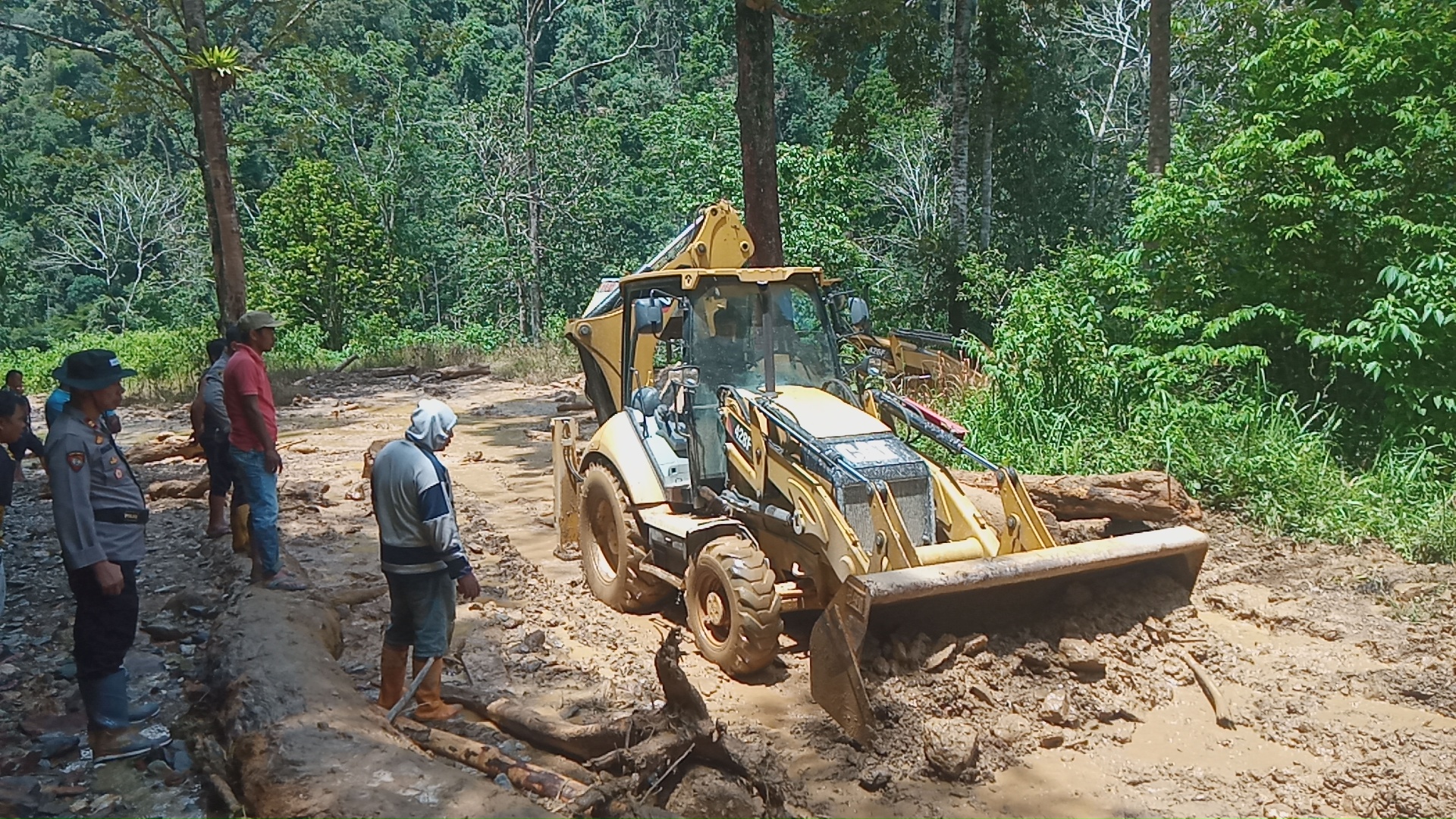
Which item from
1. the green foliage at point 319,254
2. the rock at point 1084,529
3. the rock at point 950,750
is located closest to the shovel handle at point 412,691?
the rock at point 950,750

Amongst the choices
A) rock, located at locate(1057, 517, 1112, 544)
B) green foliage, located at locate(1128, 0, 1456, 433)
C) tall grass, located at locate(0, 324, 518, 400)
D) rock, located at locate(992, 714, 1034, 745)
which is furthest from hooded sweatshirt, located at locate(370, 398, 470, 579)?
tall grass, located at locate(0, 324, 518, 400)

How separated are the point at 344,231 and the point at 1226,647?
88.2 feet

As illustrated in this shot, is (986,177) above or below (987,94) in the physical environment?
below

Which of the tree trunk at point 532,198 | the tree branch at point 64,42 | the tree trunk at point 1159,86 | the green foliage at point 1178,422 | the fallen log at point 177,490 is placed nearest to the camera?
the green foliage at point 1178,422

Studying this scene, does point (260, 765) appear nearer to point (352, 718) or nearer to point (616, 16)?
point (352, 718)

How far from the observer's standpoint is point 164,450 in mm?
13258

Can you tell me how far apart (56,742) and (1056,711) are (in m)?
4.69

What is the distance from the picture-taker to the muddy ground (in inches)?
183

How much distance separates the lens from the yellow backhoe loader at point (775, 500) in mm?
5480

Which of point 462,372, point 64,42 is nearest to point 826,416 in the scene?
point 64,42

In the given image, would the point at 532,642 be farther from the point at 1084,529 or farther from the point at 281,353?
the point at 281,353

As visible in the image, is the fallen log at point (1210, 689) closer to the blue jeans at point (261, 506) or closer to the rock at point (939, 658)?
the rock at point (939, 658)

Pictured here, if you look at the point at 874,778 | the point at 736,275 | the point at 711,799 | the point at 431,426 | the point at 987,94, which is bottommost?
the point at 874,778

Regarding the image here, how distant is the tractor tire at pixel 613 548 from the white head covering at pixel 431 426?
2.26 metres
